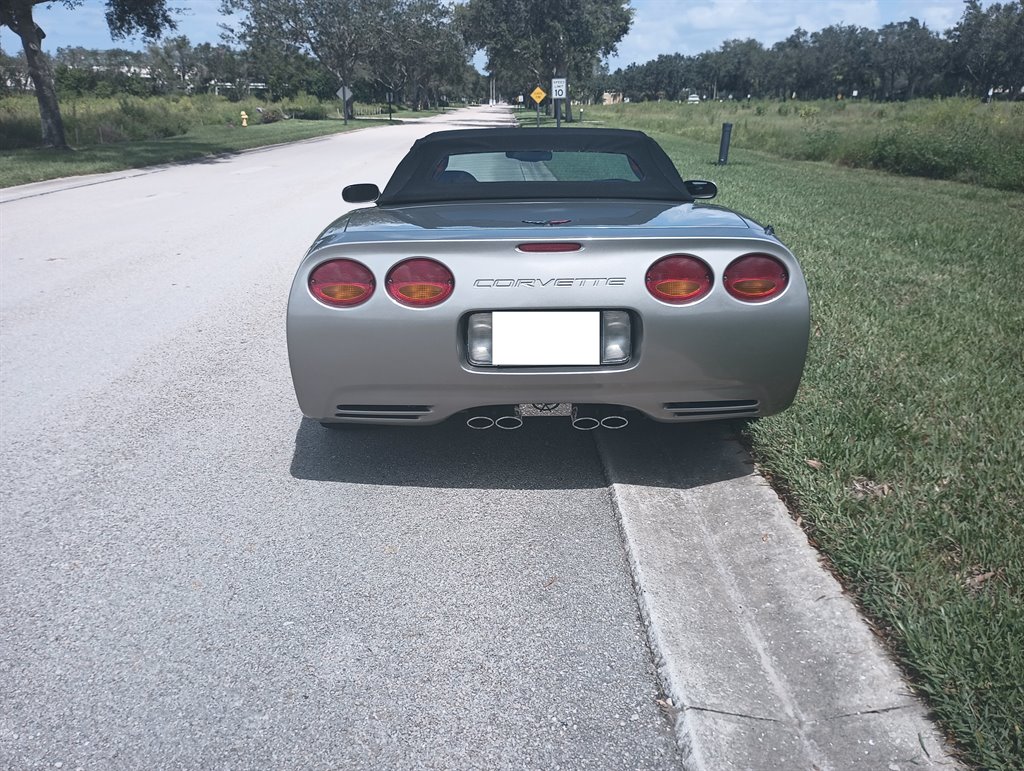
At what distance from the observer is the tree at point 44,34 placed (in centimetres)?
2300

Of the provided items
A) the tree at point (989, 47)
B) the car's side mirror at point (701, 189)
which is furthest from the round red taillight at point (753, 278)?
the tree at point (989, 47)

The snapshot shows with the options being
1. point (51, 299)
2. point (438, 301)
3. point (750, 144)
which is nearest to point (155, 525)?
point (438, 301)

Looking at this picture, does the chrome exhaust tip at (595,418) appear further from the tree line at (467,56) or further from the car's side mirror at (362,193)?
the tree line at (467,56)

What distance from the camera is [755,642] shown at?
2307 mm

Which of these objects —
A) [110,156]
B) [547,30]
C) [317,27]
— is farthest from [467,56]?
[110,156]

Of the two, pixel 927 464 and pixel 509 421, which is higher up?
pixel 509 421

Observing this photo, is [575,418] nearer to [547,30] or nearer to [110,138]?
[110,138]

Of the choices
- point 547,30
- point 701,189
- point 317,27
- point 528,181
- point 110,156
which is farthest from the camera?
point 317,27

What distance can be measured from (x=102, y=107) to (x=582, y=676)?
3807 centimetres

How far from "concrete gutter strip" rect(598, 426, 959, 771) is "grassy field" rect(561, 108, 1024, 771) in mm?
91

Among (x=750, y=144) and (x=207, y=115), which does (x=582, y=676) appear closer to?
(x=750, y=144)

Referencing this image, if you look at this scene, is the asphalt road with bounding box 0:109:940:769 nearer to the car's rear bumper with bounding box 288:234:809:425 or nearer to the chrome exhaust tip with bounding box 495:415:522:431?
the chrome exhaust tip with bounding box 495:415:522:431

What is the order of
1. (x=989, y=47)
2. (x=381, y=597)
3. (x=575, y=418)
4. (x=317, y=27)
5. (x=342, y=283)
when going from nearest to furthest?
(x=381, y=597) → (x=342, y=283) → (x=575, y=418) → (x=317, y=27) → (x=989, y=47)

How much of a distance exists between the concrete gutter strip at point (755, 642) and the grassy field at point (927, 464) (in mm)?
91
